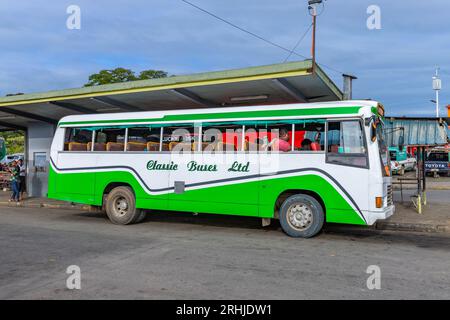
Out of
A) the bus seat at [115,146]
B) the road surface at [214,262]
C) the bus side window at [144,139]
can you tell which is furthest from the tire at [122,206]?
the bus side window at [144,139]

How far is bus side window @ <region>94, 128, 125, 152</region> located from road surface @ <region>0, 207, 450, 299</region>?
7.23ft

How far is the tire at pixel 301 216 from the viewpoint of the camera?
9.73m

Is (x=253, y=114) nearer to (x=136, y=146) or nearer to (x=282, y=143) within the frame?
(x=282, y=143)

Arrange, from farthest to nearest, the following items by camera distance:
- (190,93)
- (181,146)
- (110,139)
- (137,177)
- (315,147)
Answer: (190,93)
(110,139)
(137,177)
(181,146)
(315,147)

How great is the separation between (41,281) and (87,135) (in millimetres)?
7217

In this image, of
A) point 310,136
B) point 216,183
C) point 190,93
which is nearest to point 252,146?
point 216,183

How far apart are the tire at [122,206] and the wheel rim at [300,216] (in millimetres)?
4412

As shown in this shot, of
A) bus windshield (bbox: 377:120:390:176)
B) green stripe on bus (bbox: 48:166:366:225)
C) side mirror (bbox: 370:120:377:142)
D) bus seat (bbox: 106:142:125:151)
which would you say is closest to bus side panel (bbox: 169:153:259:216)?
green stripe on bus (bbox: 48:166:366:225)

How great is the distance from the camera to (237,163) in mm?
10703

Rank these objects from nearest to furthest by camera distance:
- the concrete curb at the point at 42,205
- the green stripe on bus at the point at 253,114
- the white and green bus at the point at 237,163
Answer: the white and green bus at the point at 237,163, the green stripe on bus at the point at 253,114, the concrete curb at the point at 42,205

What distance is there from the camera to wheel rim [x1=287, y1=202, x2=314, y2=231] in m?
9.85

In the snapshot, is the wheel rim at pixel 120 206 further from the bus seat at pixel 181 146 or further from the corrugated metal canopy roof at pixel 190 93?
the corrugated metal canopy roof at pixel 190 93

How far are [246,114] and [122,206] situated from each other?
4.43 meters
